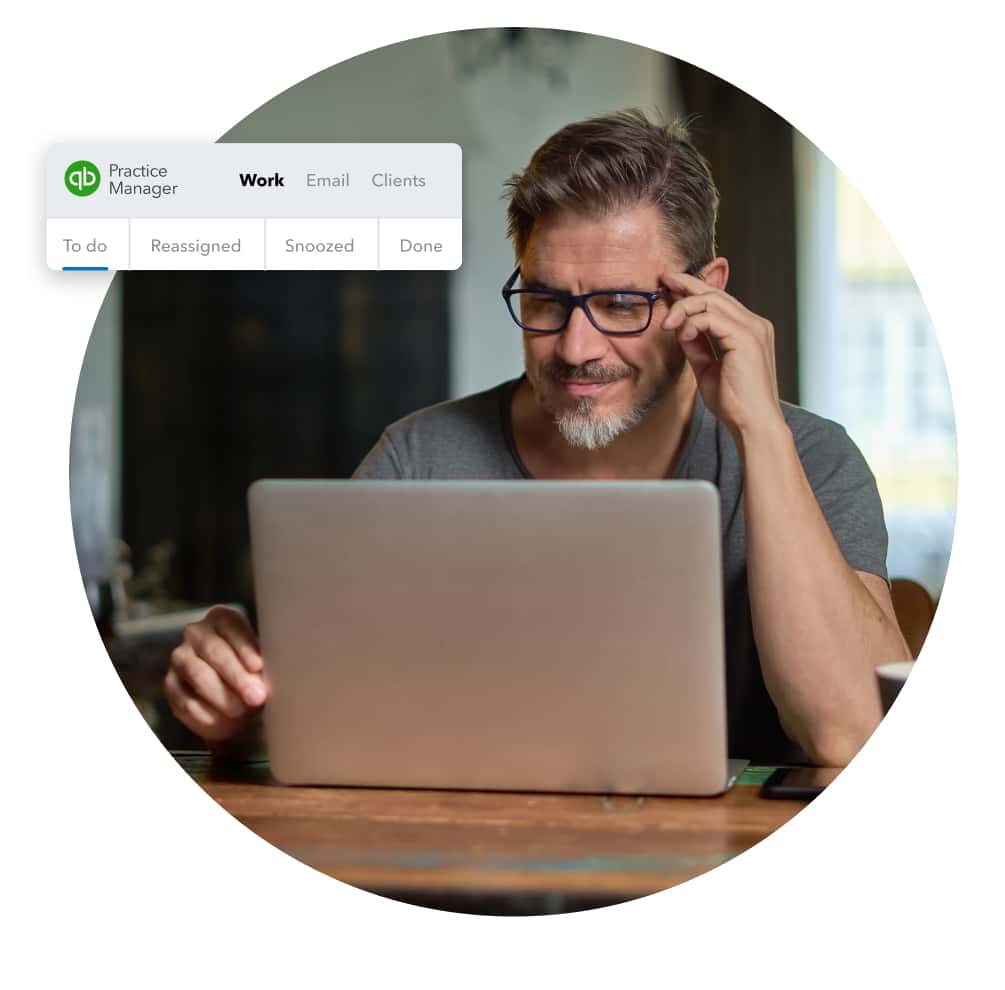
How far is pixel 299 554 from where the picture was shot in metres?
0.96

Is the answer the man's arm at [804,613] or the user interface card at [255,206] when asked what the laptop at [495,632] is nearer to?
the man's arm at [804,613]

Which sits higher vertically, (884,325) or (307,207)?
(307,207)

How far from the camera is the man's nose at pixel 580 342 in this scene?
116 cm

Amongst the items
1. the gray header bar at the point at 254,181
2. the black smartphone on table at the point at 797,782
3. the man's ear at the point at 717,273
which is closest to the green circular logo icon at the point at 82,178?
the gray header bar at the point at 254,181

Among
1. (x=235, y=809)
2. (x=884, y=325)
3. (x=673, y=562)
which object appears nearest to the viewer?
(x=673, y=562)

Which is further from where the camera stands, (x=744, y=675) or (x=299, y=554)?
(x=744, y=675)

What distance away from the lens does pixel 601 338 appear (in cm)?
116

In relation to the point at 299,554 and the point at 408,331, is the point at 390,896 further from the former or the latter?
the point at 408,331

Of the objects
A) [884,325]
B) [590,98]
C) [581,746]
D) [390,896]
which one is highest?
[590,98]

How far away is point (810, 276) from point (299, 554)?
540 millimetres

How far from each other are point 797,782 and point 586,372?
40cm

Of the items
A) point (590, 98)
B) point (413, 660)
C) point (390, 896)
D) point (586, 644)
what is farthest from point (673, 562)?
point (590, 98)

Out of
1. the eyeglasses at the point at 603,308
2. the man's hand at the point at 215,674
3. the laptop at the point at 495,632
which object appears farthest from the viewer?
the eyeglasses at the point at 603,308

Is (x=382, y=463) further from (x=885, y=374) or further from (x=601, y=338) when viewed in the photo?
(x=885, y=374)
